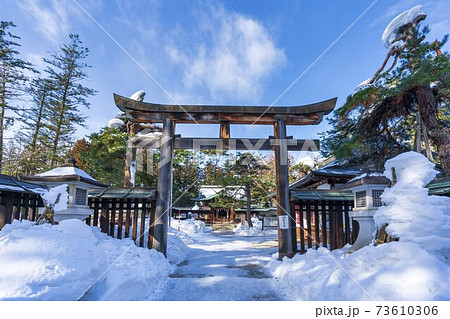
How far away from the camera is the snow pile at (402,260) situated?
10.3 feet

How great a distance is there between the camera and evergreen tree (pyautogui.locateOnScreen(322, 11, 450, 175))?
732 centimetres

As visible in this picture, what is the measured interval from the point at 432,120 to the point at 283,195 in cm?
617

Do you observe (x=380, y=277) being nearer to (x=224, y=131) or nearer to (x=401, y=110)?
(x=224, y=131)

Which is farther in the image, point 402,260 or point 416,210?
point 416,210

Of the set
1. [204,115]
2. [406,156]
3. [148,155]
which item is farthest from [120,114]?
[406,156]

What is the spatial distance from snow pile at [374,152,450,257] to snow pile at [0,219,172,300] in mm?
4482

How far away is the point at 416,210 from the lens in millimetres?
3857

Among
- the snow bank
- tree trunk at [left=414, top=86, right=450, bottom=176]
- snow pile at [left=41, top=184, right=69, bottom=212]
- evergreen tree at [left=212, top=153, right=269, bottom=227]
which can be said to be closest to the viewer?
the snow bank

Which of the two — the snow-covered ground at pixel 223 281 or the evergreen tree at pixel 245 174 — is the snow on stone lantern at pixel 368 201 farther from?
the evergreen tree at pixel 245 174

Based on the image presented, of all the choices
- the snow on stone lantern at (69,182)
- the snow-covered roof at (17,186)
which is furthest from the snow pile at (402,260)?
the snow-covered roof at (17,186)

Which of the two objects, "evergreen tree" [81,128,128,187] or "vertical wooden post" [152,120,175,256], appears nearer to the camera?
"vertical wooden post" [152,120,175,256]

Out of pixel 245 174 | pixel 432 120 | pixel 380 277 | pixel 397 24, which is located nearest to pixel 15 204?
pixel 380 277

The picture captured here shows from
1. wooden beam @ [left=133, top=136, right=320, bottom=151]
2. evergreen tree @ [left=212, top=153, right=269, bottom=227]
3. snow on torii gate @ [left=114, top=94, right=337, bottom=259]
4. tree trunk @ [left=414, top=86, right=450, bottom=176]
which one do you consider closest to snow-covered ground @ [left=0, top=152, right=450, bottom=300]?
snow on torii gate @ [left=114, top=94, right=337, bottom=259]

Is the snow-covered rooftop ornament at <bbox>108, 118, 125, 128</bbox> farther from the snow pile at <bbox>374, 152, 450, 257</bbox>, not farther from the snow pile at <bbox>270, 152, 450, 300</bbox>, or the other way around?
the snow pile at <bbox>374, 152, 450, 257</bbox>
